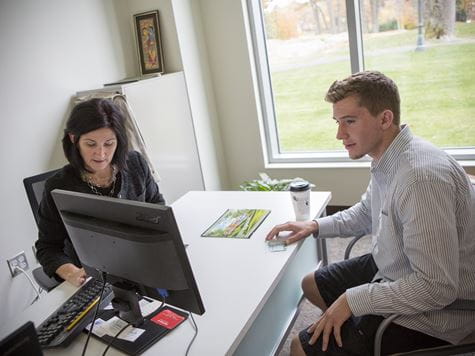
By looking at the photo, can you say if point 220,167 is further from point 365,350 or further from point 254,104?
point 365,350

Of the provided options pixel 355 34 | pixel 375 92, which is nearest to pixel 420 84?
pixel 355 34

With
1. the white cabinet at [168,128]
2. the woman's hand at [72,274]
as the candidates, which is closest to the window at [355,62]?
the white cabinet at [168,128]

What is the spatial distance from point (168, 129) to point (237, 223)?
1.51 m

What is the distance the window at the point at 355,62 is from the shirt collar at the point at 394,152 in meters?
1.95

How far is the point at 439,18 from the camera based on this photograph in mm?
2893

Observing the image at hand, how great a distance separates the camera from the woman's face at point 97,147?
66.1 inches

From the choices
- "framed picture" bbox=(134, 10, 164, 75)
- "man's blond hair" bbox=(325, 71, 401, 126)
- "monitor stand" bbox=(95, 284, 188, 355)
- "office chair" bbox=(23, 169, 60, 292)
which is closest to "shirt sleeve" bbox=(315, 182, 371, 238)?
"man's blond hair" bbox=(325, 71, 401, 126)

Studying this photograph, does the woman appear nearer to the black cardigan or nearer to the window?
the black cardigan

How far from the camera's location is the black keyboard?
116cm

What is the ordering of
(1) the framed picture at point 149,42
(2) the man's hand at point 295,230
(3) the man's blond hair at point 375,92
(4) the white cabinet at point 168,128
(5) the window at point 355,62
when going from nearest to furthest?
(3) the man's blond hair at point 375,92 < (2) the man's hand at point 295,230 < (4) the white cabinet at point 168,128 < (5) the window at point 355,62 < (1) the framed picture at point 149,42

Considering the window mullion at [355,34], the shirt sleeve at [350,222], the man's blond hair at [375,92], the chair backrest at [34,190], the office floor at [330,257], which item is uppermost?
the window mullion at [355,34]

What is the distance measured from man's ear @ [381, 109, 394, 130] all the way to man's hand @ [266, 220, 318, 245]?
1.57 ft

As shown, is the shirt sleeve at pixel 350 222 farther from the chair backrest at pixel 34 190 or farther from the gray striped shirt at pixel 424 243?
the chair backrest at pixel 34 190

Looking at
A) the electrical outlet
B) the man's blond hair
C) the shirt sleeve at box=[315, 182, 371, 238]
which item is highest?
the man's blond hair
